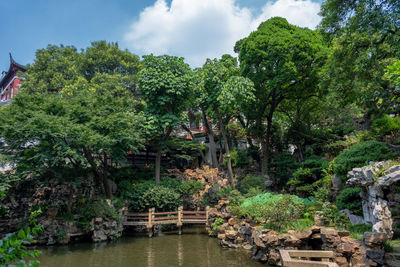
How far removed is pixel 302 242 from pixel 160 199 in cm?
928

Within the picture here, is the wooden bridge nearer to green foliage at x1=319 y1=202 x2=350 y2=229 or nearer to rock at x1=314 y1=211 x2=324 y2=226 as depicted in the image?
rock at x1=314 y1=211 x2=324 y2=226

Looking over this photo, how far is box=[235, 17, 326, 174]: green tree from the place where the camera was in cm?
1633

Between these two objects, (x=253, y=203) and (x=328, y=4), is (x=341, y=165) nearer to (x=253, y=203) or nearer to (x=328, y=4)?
(x=253, y=203)

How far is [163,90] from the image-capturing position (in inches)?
679

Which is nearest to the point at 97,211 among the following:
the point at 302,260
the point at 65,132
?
the point at 65,132

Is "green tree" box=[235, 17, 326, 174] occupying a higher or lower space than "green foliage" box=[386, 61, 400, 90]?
higher

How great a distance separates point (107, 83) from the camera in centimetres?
2094

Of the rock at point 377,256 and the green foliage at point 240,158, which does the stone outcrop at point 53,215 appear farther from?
the rock at point 377,256

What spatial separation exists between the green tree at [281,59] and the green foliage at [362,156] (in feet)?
24.6

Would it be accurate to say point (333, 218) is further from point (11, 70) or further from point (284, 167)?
point (11, 70)

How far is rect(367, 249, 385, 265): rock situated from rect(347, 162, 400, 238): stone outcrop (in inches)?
36.2

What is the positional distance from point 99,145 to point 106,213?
12.7 feet

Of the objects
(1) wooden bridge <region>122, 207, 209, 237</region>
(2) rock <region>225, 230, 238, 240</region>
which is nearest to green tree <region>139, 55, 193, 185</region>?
(1) wooden bridge <region>122, 207, 209, 237</region>

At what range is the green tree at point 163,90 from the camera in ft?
55.3
